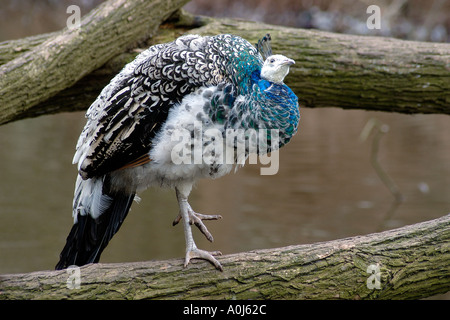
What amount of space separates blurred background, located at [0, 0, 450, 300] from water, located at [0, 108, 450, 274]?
0.05ft

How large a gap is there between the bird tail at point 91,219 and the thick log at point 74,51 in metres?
0.94

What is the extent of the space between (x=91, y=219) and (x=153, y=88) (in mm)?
971

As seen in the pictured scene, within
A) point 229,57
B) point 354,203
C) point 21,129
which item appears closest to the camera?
point 229,57

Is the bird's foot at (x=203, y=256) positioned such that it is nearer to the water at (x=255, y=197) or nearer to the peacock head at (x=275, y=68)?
the peacock head at (x=275, y=68)

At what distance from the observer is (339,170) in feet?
32.6

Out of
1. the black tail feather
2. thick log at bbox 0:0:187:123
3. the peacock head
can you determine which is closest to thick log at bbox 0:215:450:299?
the black tail feather

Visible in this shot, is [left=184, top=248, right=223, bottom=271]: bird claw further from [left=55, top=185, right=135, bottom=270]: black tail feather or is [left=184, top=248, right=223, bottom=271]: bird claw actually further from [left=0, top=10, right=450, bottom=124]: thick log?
[left=0, top=10, right=450, bottom=124]: thick log

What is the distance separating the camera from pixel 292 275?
11.9 ft

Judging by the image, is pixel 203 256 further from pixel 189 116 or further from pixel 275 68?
pixel 275 68

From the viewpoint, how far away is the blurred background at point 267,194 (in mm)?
7871

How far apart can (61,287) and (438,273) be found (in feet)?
6.48

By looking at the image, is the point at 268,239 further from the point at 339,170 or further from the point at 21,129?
the point at 21,129
